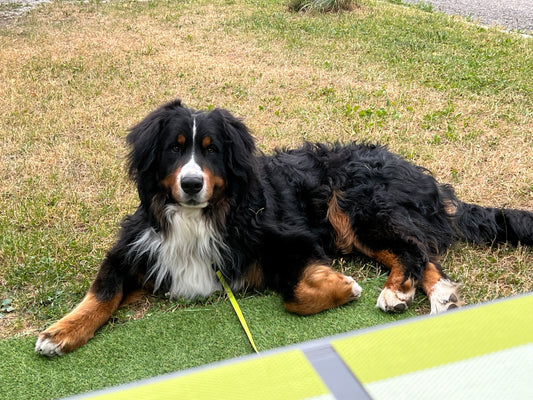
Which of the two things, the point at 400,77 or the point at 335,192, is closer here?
the point at 335,192

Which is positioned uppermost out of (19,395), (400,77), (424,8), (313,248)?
(424,8)

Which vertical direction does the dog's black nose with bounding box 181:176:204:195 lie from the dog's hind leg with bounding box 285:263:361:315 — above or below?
above

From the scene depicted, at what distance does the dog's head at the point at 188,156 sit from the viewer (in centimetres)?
330

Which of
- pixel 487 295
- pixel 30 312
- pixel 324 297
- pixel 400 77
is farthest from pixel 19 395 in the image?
pixel 400 77

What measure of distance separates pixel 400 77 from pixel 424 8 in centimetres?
580

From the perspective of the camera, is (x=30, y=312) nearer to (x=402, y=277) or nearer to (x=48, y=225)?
(x=48, y=225)

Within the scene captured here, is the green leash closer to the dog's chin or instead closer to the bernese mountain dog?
the bernese mountain dog

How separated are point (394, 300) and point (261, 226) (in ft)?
3.34

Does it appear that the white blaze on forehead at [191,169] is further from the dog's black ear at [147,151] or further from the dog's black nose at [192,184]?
the dog's black ear at [147,151]

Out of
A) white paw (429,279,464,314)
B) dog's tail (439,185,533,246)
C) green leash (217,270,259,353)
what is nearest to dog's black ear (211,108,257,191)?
green leash (217,270,259,353)

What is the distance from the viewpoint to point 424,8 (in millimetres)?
12945

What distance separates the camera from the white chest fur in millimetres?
3557

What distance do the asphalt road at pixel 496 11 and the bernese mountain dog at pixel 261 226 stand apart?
29.3 feet

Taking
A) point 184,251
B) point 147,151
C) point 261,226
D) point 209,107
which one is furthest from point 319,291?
point 209,107
